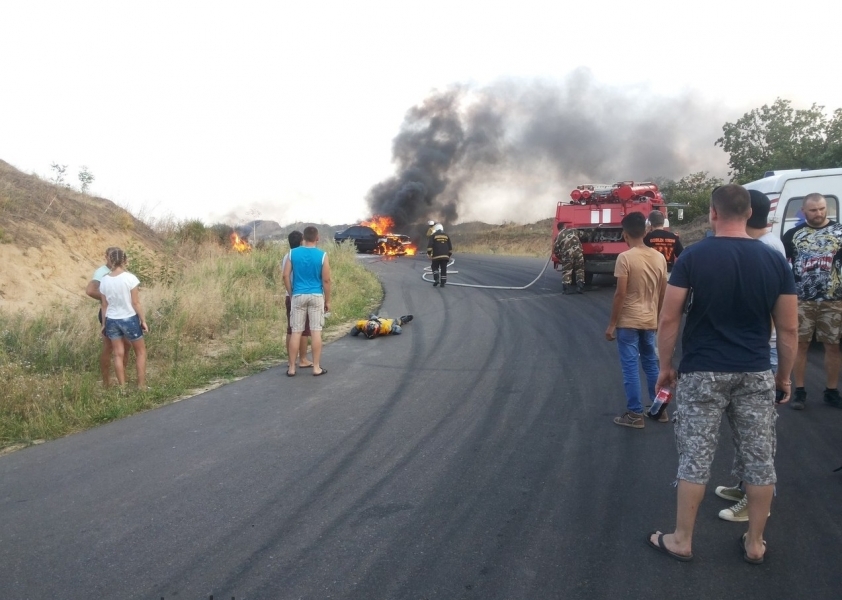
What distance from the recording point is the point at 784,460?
467cm

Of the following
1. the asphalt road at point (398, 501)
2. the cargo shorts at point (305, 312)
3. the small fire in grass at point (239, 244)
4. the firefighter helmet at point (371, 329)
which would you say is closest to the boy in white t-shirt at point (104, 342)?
the asphalt road at point (398, 501)

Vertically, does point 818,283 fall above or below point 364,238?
below

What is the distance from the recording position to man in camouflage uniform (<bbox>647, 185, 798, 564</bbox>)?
328cm

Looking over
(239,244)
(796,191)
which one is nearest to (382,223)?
(239,244)

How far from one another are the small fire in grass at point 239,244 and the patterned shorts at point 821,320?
51.1 feet

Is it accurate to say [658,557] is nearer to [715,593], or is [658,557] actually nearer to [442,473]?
[715,593]

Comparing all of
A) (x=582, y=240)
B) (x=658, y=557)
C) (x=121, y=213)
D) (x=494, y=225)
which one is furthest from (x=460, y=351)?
(x=494, y=225)

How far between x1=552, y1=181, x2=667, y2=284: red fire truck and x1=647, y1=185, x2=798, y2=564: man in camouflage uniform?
10861mm

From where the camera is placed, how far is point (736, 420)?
339cm

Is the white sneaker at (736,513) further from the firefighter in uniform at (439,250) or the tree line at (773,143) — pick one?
the tree line at (773,143)

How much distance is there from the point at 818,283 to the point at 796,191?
3.78 metres

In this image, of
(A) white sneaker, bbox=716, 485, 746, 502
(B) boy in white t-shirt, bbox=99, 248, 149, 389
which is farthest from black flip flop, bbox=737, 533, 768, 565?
(B) boy in white t-shirt, bbox=99, 248, 149, 389

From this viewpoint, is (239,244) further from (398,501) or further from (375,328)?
(398,501)

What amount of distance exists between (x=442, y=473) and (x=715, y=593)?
6.38ft
